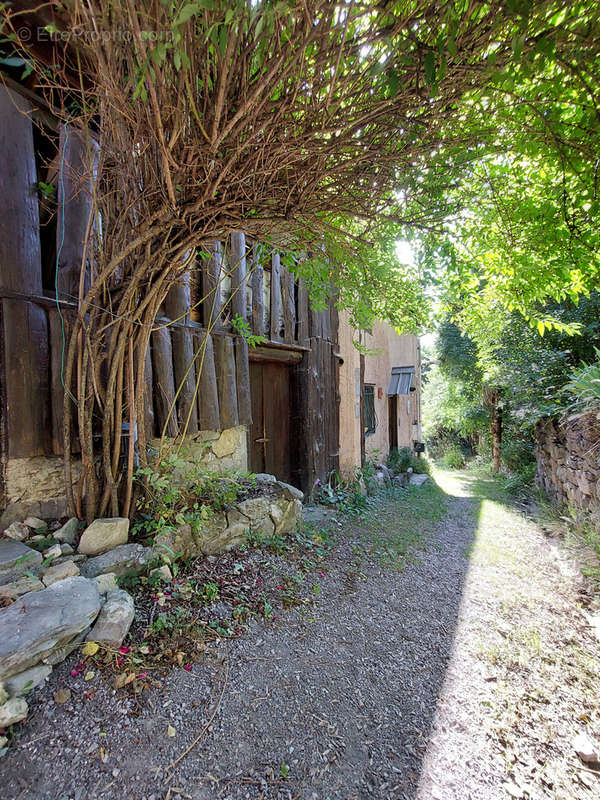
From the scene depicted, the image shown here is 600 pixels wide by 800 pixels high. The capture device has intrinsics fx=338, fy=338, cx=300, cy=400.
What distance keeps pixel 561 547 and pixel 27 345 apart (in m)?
5.67

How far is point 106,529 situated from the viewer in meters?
2.22

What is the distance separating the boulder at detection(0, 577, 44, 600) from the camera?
167 cm

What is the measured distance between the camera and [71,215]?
99.6 inches

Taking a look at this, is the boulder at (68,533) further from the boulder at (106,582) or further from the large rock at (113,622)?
the large rock at (113,622)

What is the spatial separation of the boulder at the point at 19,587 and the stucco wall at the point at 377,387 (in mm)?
4760

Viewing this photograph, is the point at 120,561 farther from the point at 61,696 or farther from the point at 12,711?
the point at 12,711

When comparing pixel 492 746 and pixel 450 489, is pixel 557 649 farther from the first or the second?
pixel 450 489

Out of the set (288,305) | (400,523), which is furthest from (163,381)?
(400,523)

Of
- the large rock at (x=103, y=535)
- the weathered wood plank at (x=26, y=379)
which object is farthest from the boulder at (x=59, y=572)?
the weathered wood plank at (x=26, y=379)

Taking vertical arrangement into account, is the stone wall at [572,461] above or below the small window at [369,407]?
below

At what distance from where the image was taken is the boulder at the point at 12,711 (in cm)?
131

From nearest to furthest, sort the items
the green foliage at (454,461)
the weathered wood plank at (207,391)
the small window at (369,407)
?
the weathered wood plank at (207,391) → the small window at (369,407) → the green foliage at (454,461)

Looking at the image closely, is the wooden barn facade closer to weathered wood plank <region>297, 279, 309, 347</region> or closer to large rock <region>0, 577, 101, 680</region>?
weathered wood plank <region>297, 279, 309, 347</region>

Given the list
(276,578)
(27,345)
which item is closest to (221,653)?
(276,578)
